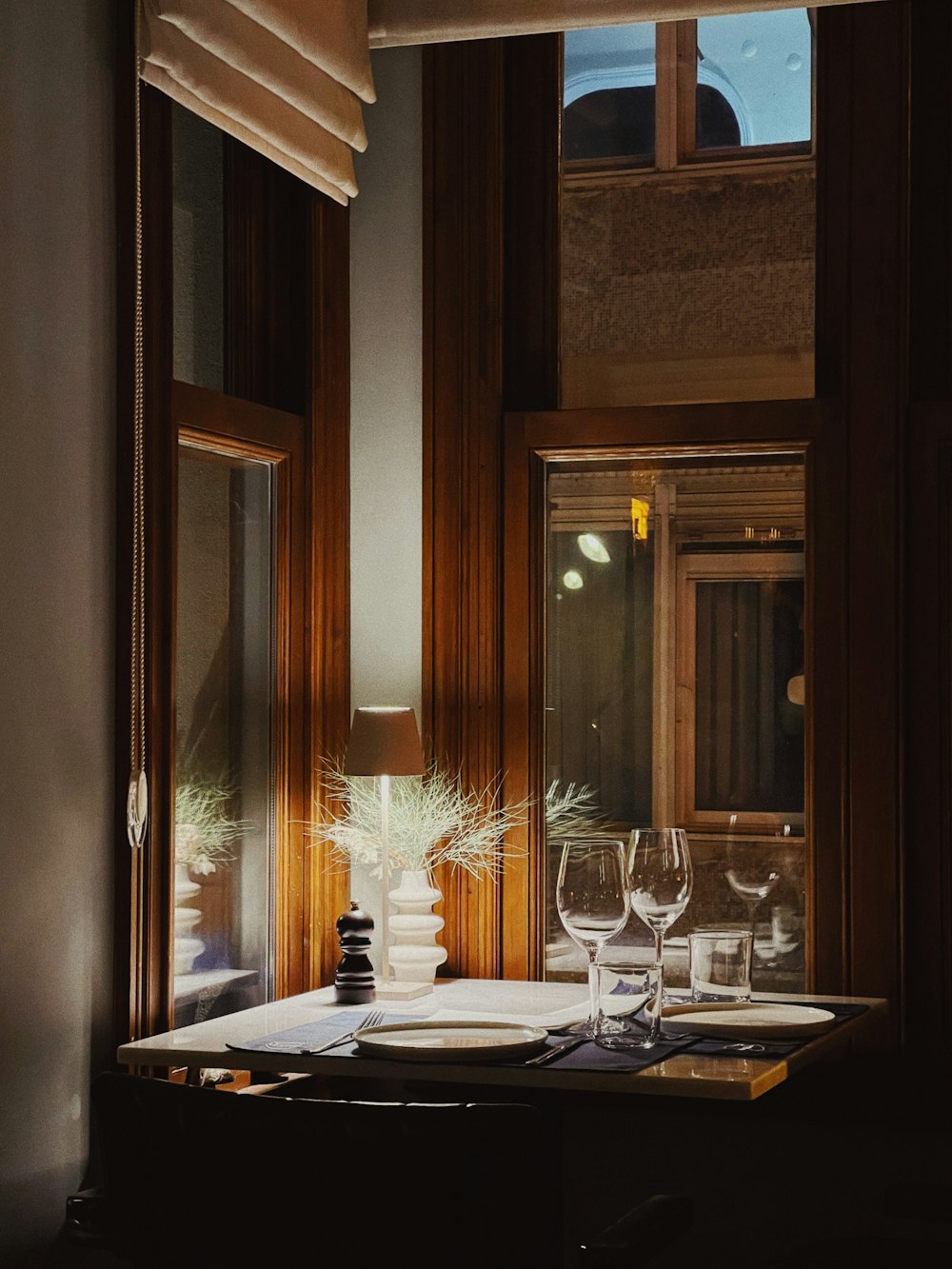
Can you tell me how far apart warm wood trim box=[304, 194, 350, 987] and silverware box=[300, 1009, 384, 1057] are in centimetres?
56

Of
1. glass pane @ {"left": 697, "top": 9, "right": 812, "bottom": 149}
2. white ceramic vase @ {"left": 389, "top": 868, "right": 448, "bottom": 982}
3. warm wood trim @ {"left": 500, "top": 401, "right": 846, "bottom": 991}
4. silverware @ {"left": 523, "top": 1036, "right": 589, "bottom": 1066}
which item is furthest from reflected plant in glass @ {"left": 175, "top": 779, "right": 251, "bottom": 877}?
glass pane @ {"left": 697, "top": 9, "right": 812, "bottom": 149}

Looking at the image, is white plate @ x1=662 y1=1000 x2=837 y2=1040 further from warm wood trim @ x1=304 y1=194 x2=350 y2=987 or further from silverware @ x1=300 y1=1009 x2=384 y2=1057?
warm wood trim @ x1=304 y1=194 x2=350 y2=987

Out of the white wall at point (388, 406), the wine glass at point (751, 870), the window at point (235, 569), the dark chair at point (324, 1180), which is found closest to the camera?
the dark chair at point (324, 1180)

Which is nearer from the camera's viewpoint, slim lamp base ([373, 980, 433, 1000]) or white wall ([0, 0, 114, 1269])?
white wall ([0, 0, 114, 1269])

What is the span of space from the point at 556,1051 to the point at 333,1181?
72 centimetres

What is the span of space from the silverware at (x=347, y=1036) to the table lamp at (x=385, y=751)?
26cm

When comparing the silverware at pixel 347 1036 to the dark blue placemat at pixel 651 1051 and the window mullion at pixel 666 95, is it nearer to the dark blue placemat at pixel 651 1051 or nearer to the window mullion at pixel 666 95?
the dark blue placemat at pixel 651 1051

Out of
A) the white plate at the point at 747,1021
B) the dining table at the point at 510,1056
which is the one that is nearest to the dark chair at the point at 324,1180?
the dining table at the point at 510,1056

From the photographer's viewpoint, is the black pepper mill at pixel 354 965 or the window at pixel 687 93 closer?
the black pepper mill at pixel 354 965

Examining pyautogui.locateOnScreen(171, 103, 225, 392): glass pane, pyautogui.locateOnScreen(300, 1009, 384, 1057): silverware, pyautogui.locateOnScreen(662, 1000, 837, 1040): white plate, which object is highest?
pyautogui.locateOnScreen(171, 103, 225, 392): glass pane

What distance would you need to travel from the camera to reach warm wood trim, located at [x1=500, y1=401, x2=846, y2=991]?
10.1 feet

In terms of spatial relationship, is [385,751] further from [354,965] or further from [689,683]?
[689,683]

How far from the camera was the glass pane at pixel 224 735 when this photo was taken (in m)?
2.91

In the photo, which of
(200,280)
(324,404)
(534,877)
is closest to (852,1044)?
(534,877)
